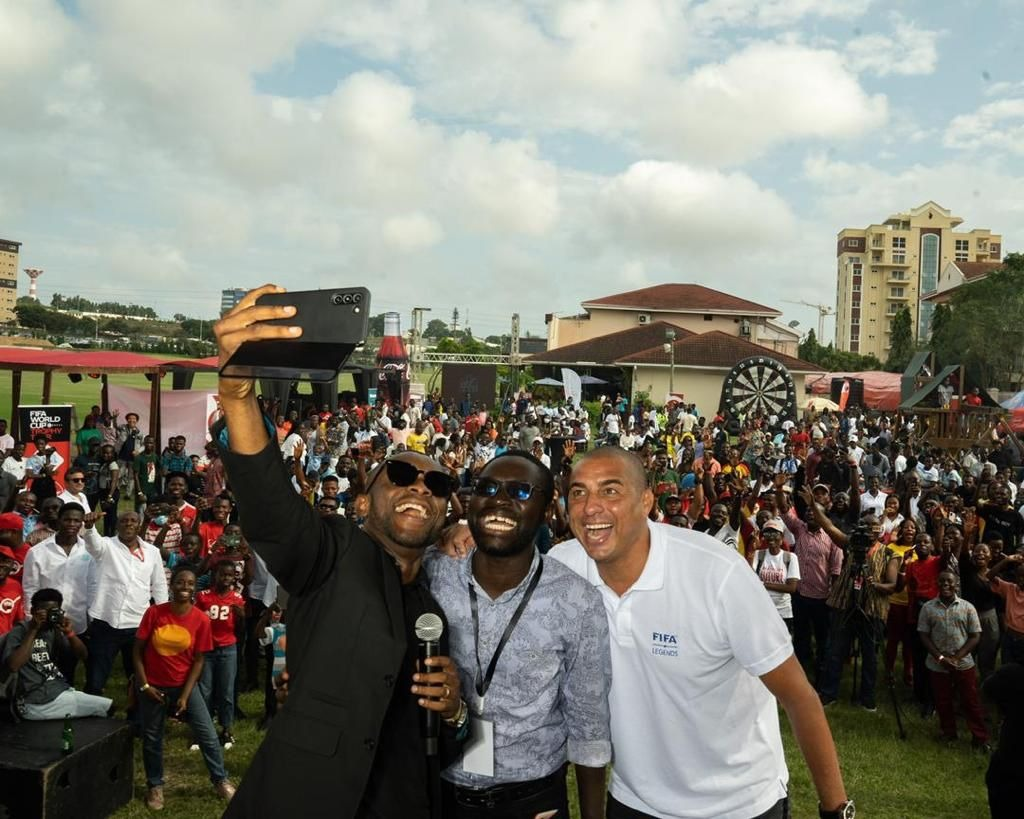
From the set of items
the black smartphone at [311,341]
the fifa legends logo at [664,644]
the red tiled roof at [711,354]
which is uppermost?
the red tiled roof at [711,354]

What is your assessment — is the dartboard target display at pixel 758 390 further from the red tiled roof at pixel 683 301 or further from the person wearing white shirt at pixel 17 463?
the red tiled roof at pixel 683 301

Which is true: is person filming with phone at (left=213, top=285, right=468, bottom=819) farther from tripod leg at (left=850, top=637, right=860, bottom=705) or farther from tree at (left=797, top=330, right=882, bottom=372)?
tree at (left=797, top=330, right=882, bottom=372)

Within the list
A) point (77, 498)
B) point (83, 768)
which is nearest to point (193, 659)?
point (83, 768)

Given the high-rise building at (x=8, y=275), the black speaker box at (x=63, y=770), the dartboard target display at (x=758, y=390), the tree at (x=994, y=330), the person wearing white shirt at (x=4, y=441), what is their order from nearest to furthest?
the black speaker box at (x=63, y=770), the person wearing white shirt at (x=4, y=441), the dartboard target display at (x=758, y=390), the tree at (x=994, y=330), the high-rise building at (x=8, y=275)

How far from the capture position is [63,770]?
4.97m

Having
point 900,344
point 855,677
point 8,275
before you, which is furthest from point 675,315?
point 8,275

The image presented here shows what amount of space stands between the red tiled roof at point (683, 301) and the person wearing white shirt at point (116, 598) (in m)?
54.7

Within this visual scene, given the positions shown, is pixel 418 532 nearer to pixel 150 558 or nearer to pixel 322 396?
pixel 150 558

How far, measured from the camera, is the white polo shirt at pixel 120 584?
6.75 m

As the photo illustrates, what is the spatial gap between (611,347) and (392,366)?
57.6ft

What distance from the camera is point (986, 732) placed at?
7.27 m

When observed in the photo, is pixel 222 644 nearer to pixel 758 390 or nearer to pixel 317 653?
pixel 317 653

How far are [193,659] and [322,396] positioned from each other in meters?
21.2

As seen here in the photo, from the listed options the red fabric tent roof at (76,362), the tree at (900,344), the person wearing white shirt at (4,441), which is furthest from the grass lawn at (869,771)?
the tree at (900,344)
